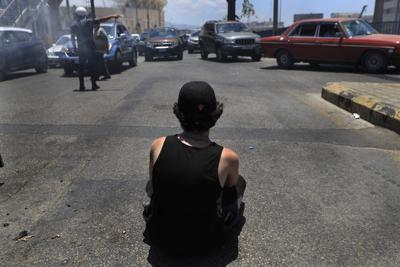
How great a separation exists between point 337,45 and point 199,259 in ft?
40.4

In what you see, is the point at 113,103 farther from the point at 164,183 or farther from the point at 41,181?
the point at 164,183

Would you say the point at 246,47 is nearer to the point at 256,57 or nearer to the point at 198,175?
the point at 256,57

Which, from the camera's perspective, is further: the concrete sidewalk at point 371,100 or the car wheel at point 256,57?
the car wheel at point 256,57

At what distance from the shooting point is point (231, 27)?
1988cm

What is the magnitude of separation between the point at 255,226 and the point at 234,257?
0.50 metres

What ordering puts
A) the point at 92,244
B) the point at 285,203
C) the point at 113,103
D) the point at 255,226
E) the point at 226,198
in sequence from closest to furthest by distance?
the point at 226,198, the point at 92,244, the point at 255,226, the point at 285,203, the point at 113,103

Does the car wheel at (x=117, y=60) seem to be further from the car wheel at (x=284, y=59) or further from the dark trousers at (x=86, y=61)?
the car wheel at (x=284, y=59)

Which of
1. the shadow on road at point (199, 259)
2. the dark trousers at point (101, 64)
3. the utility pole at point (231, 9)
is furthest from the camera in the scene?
the utility pole at point (231, 9)

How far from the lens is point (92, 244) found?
312 cm

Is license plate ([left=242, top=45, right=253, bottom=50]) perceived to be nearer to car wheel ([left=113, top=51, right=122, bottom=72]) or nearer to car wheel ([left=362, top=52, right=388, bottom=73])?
car wheel ([left=113, top=51, right=122, bottom=72])

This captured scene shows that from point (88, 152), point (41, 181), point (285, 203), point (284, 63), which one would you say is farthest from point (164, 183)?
point (284, 63)

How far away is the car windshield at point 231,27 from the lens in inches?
778

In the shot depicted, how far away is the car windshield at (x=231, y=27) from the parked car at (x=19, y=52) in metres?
7.91

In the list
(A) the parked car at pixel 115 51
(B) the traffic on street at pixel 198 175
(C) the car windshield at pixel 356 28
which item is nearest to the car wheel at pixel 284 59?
(C) the car windshield at pixel 356 28
